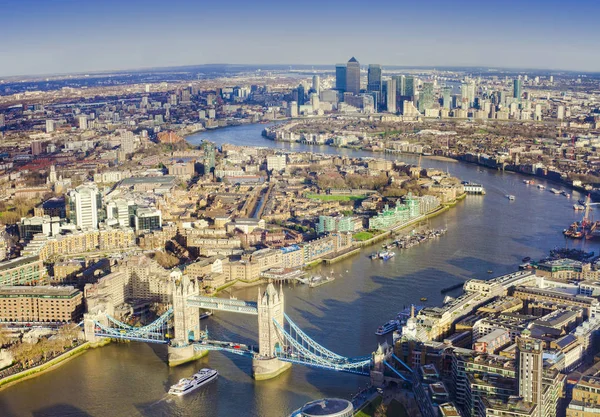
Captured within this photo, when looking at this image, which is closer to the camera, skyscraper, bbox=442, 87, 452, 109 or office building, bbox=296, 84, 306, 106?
skyscraper, bbox=442, 87, 452, 109

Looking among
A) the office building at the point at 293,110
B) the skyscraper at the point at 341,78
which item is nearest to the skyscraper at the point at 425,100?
the office building at the point at 293,110

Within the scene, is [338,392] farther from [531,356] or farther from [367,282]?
[367,282]

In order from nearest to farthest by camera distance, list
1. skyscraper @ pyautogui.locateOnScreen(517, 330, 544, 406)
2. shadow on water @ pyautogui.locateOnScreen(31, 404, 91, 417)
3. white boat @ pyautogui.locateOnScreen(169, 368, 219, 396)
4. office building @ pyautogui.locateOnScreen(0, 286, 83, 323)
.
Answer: skyscraper @ pyautogui.locateOnScreen(517, 330, 544, 406)
shadow on water @ pyautogui.locateOnScreen(31, 404, 91, 417)
white boat @ pyautogui.locateOnScreen(169, 368, 219, 396)
office building @ pyautogui.locateOnScreen(0, 286, 83, 323)

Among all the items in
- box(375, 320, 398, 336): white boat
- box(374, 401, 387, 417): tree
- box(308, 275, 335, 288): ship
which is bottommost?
box(308, 275, 335, 288): ship

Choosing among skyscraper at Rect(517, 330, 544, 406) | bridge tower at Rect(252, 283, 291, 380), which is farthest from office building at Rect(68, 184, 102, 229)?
skyscraper at Rect(517, 330, 544, 406)

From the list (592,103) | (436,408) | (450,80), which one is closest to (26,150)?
(436,408)

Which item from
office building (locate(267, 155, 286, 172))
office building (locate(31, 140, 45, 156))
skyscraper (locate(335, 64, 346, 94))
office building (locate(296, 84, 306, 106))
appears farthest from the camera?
skyscraper (locate(335, 64, 346, 94))

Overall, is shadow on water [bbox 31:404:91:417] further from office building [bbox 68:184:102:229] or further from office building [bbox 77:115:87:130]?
office building [bbox 77:115:87:130]

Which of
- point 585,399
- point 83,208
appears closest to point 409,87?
point 83,208
